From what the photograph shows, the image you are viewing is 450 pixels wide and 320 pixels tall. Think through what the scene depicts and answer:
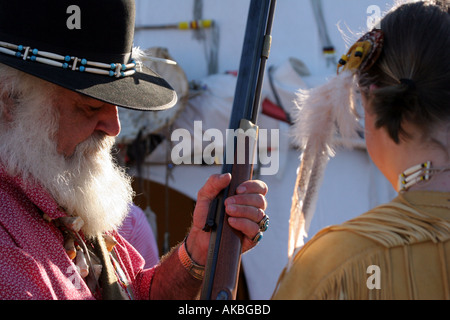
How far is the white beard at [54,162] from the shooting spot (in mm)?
1696

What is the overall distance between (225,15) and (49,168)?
341 cm

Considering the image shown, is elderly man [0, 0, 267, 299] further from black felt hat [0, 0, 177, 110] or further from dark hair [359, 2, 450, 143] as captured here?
dark hair [359, 2, 450, 143]

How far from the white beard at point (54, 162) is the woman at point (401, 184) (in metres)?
0.79

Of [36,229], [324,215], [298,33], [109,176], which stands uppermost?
[298,33]

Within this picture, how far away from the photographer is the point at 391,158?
1451 millimetres

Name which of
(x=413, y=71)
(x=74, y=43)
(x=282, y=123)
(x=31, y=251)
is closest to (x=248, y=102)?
(x=413, y=71)

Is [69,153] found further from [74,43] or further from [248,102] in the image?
[248,102]

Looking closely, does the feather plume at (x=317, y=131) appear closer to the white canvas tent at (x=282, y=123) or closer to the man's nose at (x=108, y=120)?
the man's nose at (x=108, y=120)

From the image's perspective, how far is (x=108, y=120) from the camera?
6.07ft

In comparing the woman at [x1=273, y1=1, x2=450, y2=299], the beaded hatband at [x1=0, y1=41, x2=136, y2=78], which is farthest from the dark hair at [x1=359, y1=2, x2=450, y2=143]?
the beaded hatband at [x1=0, y1=41, x2=136, y2=78]

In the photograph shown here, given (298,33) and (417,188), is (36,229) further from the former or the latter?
(298,33)

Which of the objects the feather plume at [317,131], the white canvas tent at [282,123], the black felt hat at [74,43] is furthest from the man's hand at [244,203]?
the white canvas tent at [282,123]

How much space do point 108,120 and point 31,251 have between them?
1.79ft
